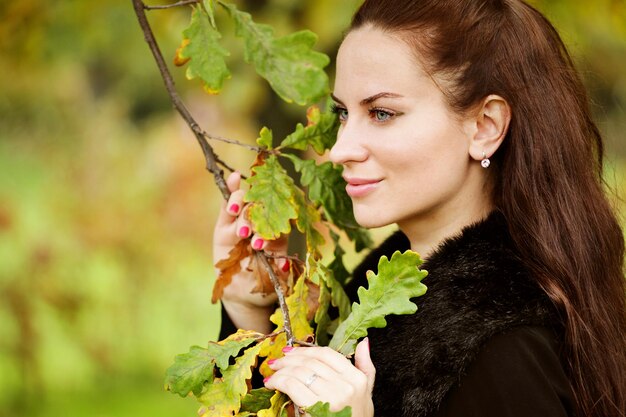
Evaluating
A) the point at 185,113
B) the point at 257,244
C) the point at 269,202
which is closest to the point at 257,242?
the point at 257,244

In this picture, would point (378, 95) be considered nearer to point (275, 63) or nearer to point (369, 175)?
point (369, 175)

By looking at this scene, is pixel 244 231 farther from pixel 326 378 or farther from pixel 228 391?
pixel 326 378

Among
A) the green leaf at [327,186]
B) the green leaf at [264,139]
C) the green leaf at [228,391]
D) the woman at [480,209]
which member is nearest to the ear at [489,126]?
the woman at [480,209]

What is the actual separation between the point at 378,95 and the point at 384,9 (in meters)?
0.25

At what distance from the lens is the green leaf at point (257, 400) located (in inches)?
76.3

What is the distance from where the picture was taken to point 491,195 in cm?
220

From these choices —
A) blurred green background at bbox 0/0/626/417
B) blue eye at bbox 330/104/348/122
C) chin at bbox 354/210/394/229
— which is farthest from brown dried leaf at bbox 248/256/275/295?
blurred green background at bbox 0/0/626/417

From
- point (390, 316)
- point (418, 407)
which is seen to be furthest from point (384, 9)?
point (418, 407)

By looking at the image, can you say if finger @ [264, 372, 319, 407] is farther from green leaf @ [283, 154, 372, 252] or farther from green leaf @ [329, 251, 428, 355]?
green leaf @ [283, 154, 372, 252]

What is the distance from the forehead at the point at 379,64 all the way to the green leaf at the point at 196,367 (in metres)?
0.68

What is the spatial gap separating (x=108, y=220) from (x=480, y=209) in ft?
19.8

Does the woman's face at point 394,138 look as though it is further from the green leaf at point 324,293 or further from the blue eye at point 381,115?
the green leaf at point 324,293

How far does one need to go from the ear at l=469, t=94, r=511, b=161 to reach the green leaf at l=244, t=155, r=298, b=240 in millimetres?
464

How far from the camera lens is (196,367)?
6.31 feet
